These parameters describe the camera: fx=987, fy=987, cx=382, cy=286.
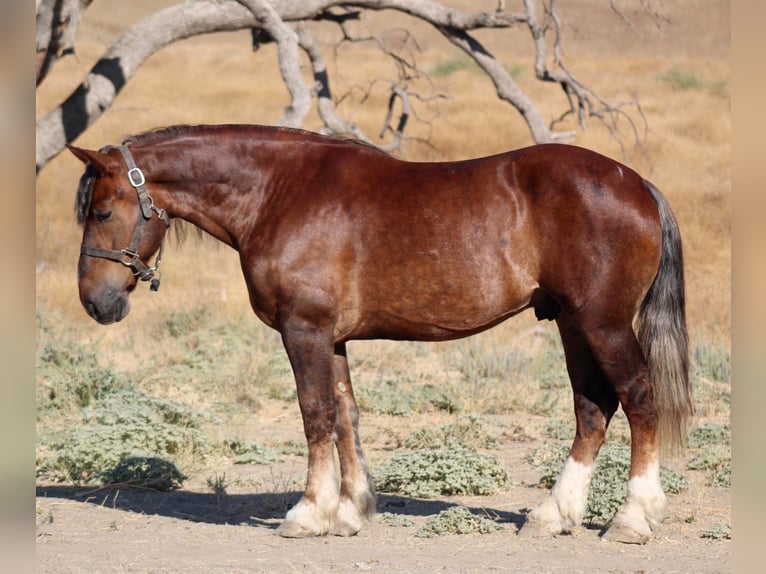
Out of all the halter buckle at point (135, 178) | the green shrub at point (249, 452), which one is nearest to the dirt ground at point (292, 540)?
the green shrub at point (249, 452)

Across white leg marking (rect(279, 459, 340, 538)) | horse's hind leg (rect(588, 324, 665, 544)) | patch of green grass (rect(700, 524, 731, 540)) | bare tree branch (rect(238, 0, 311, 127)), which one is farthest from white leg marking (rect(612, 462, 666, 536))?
bare tree branch (rect(238, 0, 311, 127))

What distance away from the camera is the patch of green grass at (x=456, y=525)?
510cm

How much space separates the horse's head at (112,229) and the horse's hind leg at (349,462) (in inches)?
45.7

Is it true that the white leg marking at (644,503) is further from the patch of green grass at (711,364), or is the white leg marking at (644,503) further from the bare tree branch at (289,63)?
the bare tree branch at (289,63)

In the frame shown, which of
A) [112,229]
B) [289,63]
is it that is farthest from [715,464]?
[289,63]

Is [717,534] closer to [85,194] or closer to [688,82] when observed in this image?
[85,194]

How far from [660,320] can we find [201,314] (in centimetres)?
709

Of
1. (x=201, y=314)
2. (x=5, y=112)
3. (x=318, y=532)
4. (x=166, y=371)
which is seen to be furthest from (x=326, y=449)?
(x=201, y=314)

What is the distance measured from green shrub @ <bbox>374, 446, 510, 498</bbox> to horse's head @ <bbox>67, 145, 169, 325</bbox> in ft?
7.18

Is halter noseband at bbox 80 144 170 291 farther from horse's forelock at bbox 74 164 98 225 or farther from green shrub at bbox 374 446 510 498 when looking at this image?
green shrub at bbox 374 446 510 498

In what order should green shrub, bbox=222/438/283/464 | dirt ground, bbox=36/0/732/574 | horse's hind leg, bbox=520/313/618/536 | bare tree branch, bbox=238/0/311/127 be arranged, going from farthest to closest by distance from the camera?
bare tree branch, bbox=238/0/311/127
green shrub, bbox=222/438/283/464
horse's hind leg, bbox=520/313/618/536
dirt ground, bbox=36/0/732/574

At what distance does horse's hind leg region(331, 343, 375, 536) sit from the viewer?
17.0 feet

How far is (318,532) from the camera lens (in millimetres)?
4992

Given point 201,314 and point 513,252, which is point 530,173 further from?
point 201,314
